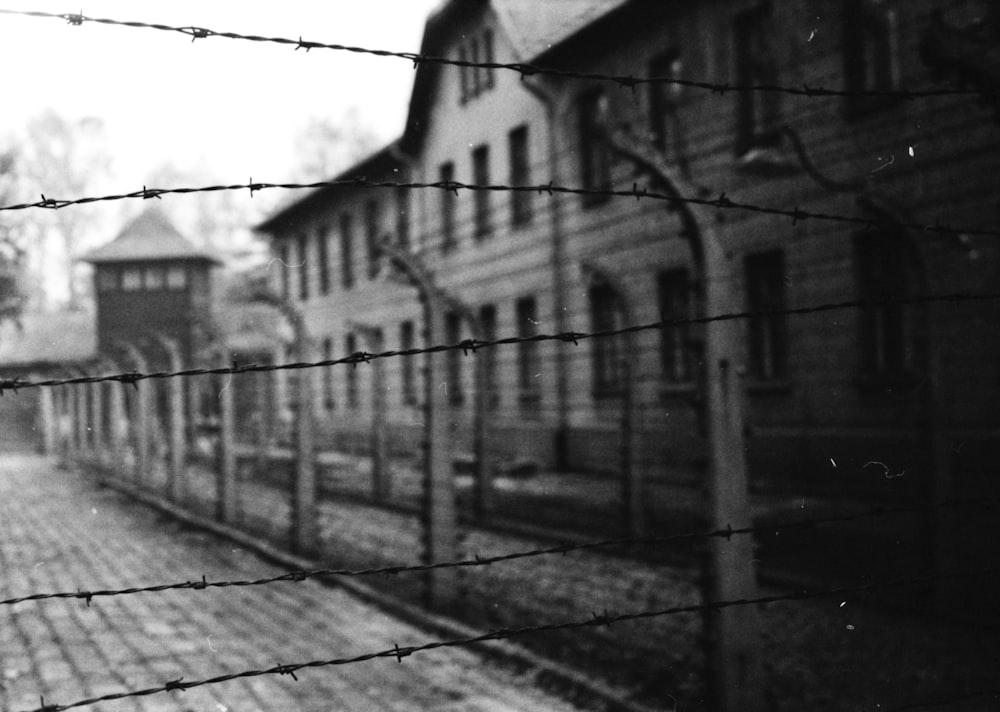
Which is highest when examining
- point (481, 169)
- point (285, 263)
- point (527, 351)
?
point (481, 169)

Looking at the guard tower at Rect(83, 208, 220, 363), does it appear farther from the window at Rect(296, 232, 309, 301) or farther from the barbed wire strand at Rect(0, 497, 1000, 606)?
the barbed wire strand at Rect(0, 497, 1000, 606)

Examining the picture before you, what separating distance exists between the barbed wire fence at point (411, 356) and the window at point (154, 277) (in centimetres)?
511

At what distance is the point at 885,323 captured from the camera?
12328mm

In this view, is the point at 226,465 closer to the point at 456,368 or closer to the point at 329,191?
the point at 456,368

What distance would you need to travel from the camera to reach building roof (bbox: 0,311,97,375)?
144 ft

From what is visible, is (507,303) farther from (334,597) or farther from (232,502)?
(334,597)

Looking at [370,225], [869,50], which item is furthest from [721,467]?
[370,225]

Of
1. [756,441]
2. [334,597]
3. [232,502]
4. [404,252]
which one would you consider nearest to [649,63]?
[756,441]

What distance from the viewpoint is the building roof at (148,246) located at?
40.0 meters

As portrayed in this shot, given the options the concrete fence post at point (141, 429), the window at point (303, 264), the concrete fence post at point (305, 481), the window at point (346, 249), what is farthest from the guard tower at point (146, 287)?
the concrete fence post at point (305, 481)

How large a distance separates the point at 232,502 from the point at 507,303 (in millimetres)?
9653

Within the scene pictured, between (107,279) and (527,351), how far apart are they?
2854cm

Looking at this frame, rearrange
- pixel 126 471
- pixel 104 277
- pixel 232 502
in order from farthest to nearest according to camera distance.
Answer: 1. pixel 104 277
2. pixel 126 471
3. pixel 232 502

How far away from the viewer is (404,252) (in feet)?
24.9
